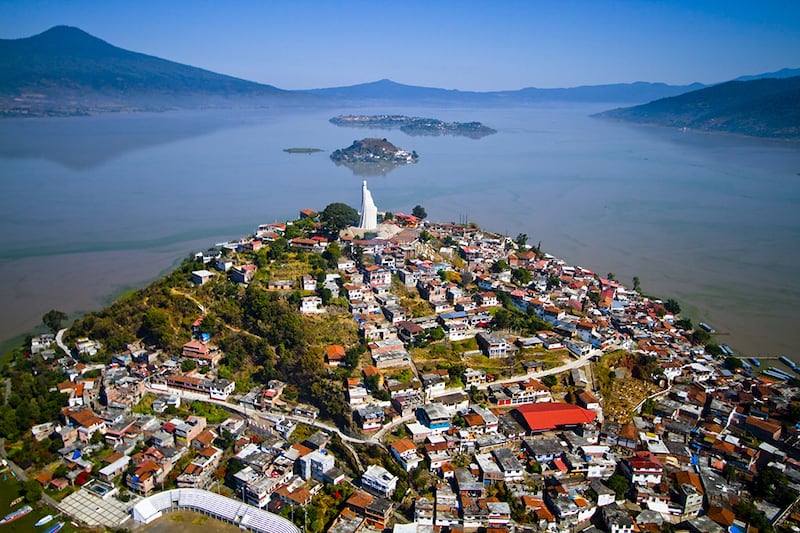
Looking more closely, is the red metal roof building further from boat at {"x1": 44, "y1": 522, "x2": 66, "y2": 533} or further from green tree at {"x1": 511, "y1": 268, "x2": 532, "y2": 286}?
boat at {"x1": 44, "y1": 522, "x2": 66, "y2": 533}

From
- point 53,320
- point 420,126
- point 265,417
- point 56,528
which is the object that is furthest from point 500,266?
point 420,126

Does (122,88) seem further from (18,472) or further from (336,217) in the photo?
(18,472)

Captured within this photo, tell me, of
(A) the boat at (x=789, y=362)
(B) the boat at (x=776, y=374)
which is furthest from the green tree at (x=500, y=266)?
(A) the boat at (x=789, y=362)

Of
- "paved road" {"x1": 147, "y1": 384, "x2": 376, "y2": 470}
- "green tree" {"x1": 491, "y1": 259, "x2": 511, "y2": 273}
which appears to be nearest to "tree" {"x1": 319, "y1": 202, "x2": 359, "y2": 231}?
"green tree" {"x1": 491, "y1": 259, "x2": 511, "y2": 273}

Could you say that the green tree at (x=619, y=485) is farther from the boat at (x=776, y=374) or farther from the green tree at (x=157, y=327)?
the green tree at (x=157, y=327)

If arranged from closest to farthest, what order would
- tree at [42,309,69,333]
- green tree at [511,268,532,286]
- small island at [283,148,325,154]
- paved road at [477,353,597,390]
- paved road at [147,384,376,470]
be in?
paved road at [147,384,376,470] < paved road at [477,353,597,390] < tree at [42,309,69,333] < green tree at [511,268,532,286] < small island at [283,148,325,154]

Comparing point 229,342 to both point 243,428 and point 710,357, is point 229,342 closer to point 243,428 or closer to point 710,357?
point 243,428

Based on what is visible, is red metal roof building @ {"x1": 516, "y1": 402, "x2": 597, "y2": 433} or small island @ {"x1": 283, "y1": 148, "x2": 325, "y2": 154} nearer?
red metal roof building @ {"x1": 516, "y1": 402, "x2": 597, "y2": 433}
